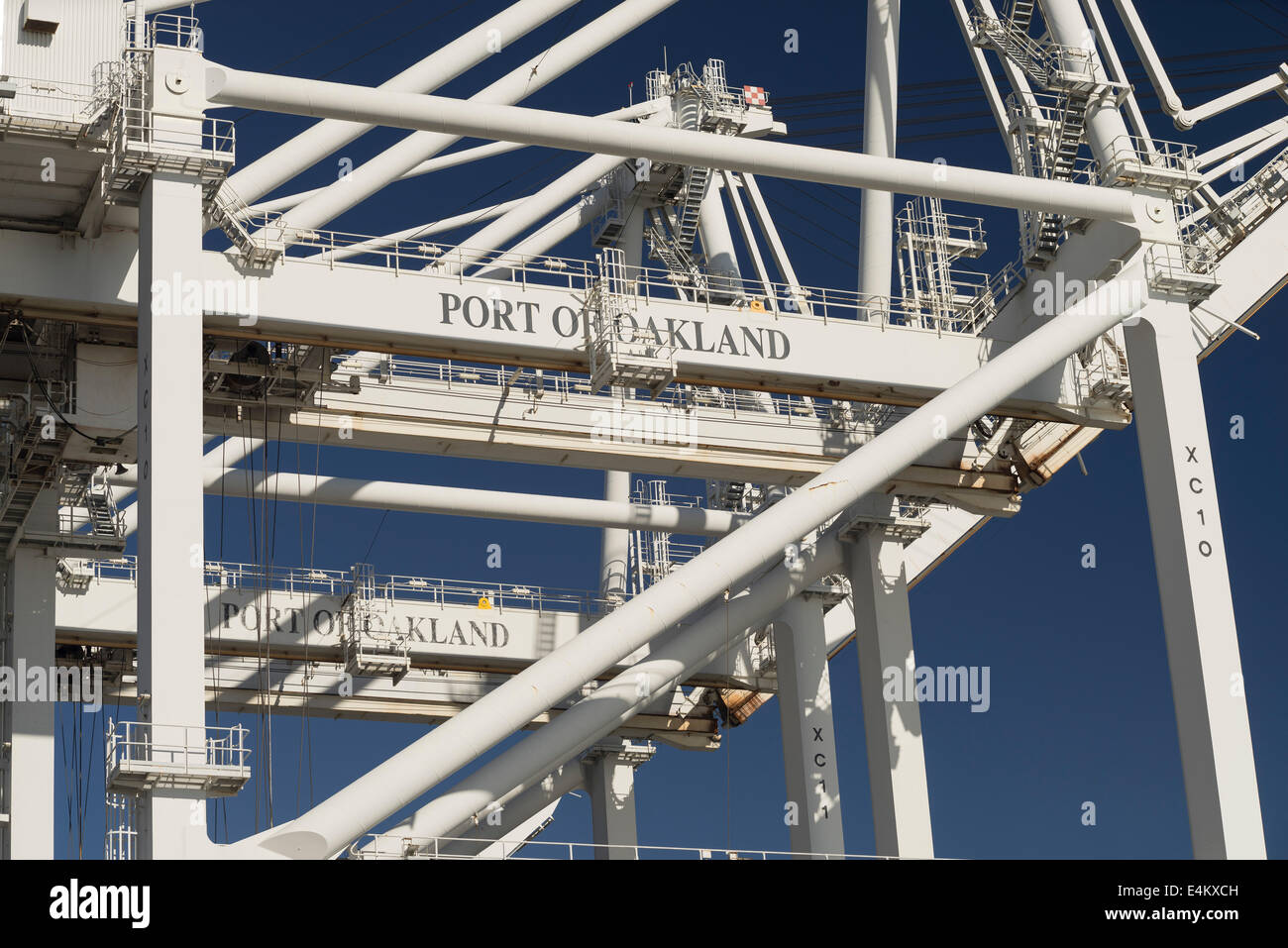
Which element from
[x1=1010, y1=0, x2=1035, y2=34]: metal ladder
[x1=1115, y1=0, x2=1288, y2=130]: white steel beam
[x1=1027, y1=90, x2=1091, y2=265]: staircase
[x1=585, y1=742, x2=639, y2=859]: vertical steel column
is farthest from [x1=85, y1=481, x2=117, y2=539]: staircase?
[x1=1115, y1=0, x2=1288, y2=130]: white steel beam

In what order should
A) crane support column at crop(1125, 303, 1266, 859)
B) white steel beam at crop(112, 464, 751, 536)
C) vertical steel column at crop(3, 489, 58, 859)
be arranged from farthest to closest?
white steel beam at crop(112, 464, 751, 536) < vertical steel column at crop(3, 489, 58, 859) < crane support column at crop(1125, 303, 1266, 859)

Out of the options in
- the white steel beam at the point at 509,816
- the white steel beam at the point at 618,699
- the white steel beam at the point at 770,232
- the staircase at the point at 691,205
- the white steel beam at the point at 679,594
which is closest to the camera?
the white steel beam at the point at 679,594

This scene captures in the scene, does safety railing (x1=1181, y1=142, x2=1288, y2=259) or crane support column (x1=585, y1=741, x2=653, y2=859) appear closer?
safety railing (x1=1181, y1=142, x2=1288, y2=259)

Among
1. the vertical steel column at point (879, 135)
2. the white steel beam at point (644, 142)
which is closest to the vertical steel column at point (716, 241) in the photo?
the vertical steel column at point (879, 135)

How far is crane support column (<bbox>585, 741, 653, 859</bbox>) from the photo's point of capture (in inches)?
1986

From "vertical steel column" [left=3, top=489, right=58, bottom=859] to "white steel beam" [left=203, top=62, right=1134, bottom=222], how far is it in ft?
39.6

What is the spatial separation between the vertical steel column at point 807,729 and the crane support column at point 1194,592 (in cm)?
1030

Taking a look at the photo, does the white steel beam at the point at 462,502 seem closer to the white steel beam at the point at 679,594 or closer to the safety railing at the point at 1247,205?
the white steel beam at the point at 679,594

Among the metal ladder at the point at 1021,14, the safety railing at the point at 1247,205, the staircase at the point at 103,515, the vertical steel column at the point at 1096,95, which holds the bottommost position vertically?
the staircase at the point at 103,515

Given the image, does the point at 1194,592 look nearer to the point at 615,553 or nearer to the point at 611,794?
the point at 615,553

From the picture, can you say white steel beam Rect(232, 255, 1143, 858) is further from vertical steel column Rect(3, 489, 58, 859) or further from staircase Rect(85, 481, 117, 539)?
vertical steel column Rect(3, 489, 58, 859)

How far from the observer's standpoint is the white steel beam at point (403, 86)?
34.8 m

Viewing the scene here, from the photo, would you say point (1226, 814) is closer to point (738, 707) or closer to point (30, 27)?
point (738, 707)
